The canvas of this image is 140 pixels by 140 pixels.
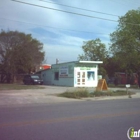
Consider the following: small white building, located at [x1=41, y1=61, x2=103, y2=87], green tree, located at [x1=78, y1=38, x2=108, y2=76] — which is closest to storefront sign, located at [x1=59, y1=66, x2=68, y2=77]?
small white building, located at [x1=41, y1=61, x2=103, y2=87]

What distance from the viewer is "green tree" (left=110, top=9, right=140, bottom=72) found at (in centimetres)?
4125

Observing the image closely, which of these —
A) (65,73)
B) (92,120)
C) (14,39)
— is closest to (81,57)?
(14,39)

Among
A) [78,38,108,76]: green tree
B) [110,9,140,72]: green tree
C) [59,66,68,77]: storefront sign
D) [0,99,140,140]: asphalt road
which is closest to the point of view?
[0,99,140,140]: asphalt road

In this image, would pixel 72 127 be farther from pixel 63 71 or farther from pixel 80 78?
pixel 63 71

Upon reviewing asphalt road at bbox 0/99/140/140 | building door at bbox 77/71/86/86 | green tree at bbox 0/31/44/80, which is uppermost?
green tree at bbox 0/31/44/80

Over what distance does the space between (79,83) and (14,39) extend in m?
17.5

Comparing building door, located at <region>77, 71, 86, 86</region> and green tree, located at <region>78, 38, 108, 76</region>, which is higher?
green tree, located at <region>78, 38, 108, 76</region>

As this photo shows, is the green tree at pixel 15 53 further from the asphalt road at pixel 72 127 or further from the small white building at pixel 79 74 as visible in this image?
the asphalt road at pixel 72 127

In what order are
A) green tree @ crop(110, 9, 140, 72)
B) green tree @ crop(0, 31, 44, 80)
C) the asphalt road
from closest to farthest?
the asphalt road
green tree @ crop(110, 9, 140, 72)
green tree @ crop(0, 31, 44, 80)

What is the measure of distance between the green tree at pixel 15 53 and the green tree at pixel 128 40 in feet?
51.5

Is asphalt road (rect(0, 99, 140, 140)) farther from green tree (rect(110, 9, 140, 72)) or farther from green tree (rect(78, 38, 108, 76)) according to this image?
green tree (rect(78, 38, 108, 76))

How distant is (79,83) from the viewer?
36.9m

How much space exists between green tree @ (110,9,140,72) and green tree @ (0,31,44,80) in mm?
15708

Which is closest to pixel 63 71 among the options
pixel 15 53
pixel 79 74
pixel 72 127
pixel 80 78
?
pixel 79 74
